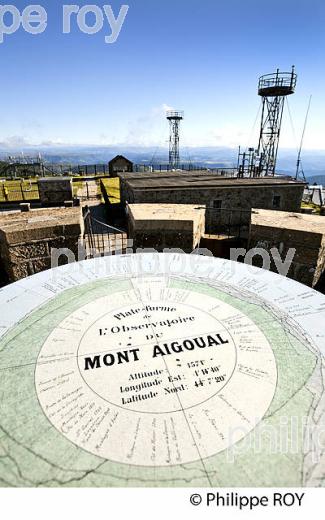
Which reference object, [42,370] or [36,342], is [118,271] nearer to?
[36,342]

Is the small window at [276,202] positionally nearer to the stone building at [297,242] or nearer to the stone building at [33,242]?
the stone building at [297,242]

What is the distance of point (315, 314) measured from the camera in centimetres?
386

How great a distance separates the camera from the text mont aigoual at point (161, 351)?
3260mm

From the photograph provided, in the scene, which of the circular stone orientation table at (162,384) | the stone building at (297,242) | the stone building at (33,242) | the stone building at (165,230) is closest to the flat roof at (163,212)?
the stone building at (165,230)

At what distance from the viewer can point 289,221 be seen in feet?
21.2

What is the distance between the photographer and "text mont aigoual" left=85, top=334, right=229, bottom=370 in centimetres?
326

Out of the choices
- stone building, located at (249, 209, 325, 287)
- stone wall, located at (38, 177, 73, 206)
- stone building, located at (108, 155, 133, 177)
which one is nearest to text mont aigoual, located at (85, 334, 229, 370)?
stone building, located at (249, 209, 325, 287)

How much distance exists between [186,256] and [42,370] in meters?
3.61

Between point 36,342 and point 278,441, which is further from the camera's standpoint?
point 36,342

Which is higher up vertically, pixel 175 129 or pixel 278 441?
pixel 175 129

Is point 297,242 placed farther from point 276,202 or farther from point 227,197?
point 276,202

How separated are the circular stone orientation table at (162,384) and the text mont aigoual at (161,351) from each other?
16mm

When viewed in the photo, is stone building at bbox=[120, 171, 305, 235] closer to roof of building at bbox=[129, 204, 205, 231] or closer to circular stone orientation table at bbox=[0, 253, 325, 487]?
roof of building at bbox=[129, 204, 205, 231]
